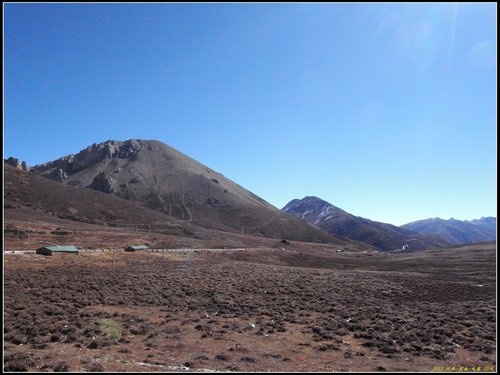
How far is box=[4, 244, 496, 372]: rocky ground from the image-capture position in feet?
55.0

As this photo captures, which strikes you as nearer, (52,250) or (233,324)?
(233,324)

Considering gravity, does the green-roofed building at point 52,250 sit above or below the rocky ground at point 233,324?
above

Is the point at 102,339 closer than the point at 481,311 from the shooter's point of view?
Yes

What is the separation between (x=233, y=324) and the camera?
2433 centimetres

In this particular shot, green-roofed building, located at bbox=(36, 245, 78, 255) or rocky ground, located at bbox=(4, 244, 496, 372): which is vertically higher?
green-roofed building, located at bbox=(36, 245, 78, 255)

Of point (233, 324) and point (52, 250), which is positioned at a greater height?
point (52, 250)

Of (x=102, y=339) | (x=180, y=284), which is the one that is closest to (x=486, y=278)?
(x=180, y=284)

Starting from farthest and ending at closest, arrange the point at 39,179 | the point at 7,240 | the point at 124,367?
the point at 39,179 → the point at 7,240 → the point at 124,367

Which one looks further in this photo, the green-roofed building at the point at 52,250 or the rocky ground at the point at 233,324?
the green-roofed building at the point at 52,250

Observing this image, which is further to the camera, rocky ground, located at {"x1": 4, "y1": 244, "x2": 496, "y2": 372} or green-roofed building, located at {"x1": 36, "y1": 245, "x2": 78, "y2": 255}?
green-roofed building, located at {"x1": 36, "y1": 245, "x2": 78, "y2": 255}

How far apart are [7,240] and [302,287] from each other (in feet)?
209

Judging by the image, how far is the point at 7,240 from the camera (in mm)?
73062

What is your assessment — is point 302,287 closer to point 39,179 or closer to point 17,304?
point 17,304

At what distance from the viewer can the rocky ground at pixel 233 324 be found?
16750 mm
